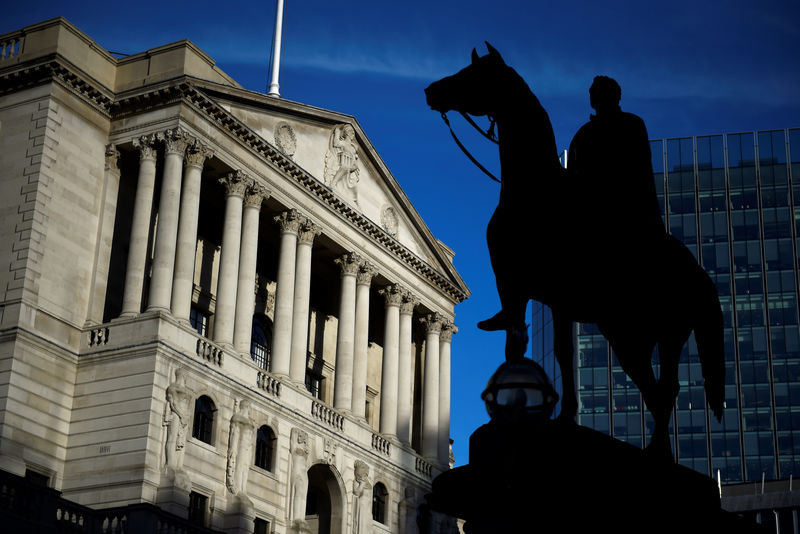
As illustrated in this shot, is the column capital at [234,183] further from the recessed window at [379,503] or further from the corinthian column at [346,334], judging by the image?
the recessed window at [379,503]

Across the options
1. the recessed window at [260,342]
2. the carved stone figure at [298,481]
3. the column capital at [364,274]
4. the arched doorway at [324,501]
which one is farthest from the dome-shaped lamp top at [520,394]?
the column capital at [364,274]

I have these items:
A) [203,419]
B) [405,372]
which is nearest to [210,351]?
[203,419]

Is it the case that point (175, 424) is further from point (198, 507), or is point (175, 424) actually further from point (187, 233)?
point (187, 233)

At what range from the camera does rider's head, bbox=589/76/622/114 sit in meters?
13.6

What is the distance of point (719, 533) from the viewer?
462 inches

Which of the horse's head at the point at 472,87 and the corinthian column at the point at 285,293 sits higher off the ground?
the corinthian column at the point at 285,293

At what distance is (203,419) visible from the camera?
4859 centimetres

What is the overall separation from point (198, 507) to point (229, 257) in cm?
1053

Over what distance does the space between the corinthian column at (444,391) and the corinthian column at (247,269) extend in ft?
50.0

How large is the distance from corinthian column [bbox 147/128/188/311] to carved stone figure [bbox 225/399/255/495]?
5.34 metres

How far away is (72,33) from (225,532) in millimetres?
20445

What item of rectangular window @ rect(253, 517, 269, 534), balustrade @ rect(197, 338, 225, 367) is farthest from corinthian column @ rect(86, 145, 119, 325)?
rectangular window @ rect(253, 517, 269, 534)

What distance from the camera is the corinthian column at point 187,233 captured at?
49094mm

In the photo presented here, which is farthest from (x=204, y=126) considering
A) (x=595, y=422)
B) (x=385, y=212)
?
(x=595, y=422)
